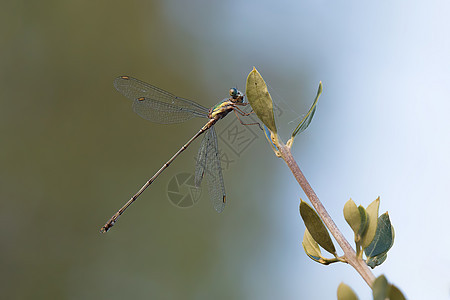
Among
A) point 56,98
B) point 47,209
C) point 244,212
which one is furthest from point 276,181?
point 56,98

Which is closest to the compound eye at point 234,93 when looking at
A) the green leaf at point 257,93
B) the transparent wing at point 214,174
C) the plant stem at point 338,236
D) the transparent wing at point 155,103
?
the transparent wing at point 214,174

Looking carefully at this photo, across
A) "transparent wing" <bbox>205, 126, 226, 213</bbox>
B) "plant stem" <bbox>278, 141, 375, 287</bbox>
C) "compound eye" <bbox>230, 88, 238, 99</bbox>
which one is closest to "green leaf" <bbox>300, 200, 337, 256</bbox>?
"plant stem" <bbox>278, 141, 375, 287</bbox>

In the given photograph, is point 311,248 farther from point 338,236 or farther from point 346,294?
point 346,294

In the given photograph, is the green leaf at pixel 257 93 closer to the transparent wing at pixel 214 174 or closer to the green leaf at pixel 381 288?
the green leaf at pixel 381 288

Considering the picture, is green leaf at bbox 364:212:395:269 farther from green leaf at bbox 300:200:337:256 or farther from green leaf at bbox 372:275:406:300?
green leaf at bbox 372:275:406:300

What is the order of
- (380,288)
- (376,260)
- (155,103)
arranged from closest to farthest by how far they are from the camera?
(380,288)
(376,260)
(155,103)

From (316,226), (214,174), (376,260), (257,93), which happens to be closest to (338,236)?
(316,226)
